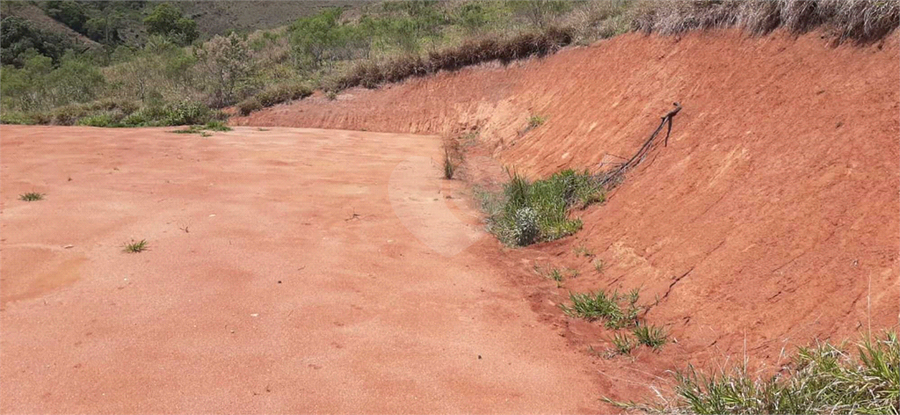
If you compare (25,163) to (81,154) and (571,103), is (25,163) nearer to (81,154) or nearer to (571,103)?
(81,154)

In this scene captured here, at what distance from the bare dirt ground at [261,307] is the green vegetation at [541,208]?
336 mm

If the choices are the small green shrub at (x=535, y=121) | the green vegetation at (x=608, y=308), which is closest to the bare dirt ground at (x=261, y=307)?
the green vegetation at (x=608, y=308)

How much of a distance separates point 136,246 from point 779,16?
785 cm

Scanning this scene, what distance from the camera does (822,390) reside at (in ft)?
7.97

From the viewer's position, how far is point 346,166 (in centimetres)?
1118

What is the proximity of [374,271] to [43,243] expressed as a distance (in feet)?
11.5

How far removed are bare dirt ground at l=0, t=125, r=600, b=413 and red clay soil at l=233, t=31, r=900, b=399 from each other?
0.65 meters

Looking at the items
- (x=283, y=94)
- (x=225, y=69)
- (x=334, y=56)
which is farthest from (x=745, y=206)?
(x=334, y=56)

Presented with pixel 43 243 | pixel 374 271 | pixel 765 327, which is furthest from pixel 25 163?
pixel 765 327

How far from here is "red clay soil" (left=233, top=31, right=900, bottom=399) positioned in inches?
141

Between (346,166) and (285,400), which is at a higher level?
(285,400)

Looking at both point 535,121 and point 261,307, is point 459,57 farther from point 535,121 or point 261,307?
point 261,307

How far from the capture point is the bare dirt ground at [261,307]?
3398 mm

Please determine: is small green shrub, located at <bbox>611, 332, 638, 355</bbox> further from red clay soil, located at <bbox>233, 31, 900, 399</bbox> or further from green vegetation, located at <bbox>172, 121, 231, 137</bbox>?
green vegetation, located at <bbox>172, 121, 231, 137</bbox>
